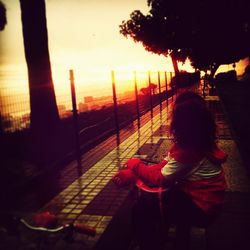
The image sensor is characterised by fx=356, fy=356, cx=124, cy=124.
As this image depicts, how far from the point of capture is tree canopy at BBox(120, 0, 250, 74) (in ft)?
107

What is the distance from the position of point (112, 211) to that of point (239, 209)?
1633 millimetres

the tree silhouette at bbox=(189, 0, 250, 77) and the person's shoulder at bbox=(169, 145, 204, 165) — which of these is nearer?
the person's shoulder at bbox=(169, 145, 204, 165)

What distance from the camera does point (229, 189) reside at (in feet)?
17.3

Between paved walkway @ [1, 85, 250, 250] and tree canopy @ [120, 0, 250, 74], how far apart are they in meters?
24.3

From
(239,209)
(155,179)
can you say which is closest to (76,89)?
(239,209)

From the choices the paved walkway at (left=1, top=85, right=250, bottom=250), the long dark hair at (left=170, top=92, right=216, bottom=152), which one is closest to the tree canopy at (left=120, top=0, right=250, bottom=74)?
the paved walkway at (left=1, top=85, right=250, bottom=250)

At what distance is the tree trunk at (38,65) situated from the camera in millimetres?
8469

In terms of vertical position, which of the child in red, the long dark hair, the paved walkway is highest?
the long dark hair

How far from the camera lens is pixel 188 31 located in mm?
40781

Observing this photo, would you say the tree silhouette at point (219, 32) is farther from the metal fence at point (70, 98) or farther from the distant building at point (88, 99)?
the distant building at point (88, 99)

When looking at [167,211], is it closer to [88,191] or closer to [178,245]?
[178,245]

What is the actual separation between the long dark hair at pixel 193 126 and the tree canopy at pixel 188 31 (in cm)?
2862

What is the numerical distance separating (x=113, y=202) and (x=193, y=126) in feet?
8.95

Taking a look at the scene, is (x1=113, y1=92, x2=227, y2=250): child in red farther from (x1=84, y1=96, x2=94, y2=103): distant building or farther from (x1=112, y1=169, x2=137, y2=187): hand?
(x1=84, y1=96, x2=94, y2=103): distant building
